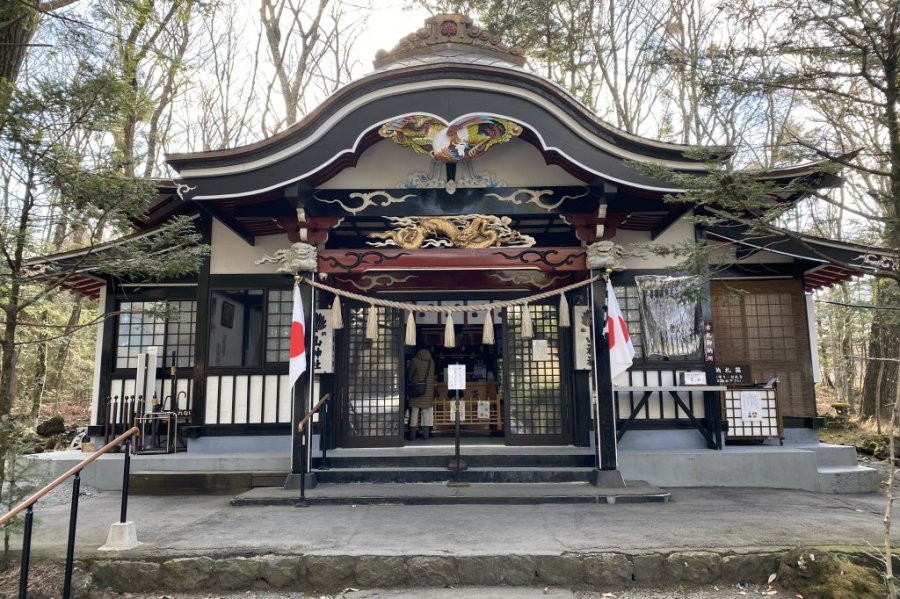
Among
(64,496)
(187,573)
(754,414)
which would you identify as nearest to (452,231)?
(187,573)

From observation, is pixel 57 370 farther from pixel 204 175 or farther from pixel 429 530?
pixel 429 530

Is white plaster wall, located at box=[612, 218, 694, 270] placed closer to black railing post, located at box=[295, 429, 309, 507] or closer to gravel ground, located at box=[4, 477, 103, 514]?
black railing post, located at box=[295, 429, 309, 507]

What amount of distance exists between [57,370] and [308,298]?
16.7 m

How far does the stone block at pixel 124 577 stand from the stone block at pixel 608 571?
148 inches

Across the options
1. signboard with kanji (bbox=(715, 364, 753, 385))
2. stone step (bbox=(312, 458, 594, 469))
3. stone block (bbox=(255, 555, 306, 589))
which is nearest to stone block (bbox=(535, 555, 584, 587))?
stone block (bbox=(255, 555, 306, 589))

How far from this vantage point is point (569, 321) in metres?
8.89

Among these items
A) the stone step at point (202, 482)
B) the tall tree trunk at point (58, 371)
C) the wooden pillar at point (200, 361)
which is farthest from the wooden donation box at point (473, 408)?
the tall tree trunk at point (58, 371)

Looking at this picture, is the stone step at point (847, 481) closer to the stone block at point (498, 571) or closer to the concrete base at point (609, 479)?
the concrete base at point (609, 479)

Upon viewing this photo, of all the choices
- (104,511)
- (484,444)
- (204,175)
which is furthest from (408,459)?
(204,175)

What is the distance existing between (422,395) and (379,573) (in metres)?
6.01

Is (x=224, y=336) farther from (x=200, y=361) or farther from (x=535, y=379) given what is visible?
(x=535, y=379)

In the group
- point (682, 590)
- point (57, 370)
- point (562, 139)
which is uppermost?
point (562, 139)

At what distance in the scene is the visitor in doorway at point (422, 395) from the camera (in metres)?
10.8

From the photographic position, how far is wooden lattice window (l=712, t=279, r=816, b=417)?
9.70 metres
